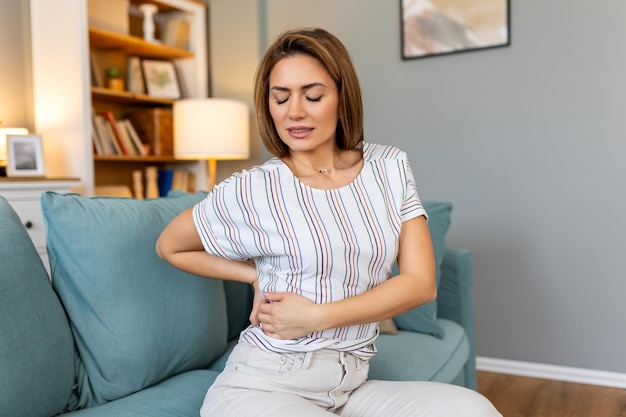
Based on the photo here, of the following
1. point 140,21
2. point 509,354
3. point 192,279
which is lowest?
point 509,354

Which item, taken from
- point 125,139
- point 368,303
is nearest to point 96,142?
point 125,139

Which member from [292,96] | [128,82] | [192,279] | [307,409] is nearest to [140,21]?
[128,82]

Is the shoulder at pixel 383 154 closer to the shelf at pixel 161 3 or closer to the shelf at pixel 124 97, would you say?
the shelf at pixel 124 97

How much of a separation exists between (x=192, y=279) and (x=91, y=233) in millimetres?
293

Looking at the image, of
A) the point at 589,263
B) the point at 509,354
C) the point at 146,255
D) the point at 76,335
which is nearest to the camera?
the point at 76,335

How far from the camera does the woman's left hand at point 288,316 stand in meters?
1.10

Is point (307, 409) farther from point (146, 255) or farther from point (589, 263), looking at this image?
point (589, 263)

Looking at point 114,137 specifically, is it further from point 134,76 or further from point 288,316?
point 288,316

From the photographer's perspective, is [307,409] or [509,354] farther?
[509,354]

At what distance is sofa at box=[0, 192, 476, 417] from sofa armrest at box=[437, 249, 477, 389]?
550 millimetres

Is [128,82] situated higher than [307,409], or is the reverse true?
[128,82]

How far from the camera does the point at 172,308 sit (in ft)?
5.02

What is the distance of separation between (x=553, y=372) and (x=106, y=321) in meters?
2.25

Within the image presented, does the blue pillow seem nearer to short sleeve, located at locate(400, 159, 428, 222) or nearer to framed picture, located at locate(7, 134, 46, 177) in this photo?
short sleeve, located at locate(400, 159, 428, 222)
